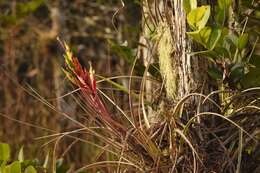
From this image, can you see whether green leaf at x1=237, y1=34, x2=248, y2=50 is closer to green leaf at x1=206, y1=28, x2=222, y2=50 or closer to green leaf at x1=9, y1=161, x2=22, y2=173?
green leaf at x1=206, y1=28, x2=222, y2=50

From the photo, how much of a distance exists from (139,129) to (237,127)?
0.22 meters

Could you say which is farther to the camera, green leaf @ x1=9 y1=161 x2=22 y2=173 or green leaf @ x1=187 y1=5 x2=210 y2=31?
green leaf @ x1=9 y1=161 x2=22 y2=173

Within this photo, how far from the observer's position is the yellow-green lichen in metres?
1.47

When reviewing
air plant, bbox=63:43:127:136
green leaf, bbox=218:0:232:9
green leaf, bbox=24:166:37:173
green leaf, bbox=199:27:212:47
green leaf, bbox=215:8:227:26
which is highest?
green leaf, bbox=218:0:232:9

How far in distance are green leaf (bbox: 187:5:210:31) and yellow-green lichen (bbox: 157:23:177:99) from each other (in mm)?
140

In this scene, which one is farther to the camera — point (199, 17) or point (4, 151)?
point (4, 151)

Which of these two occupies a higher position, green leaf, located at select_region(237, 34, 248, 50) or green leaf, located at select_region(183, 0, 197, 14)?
green leaf, located at select_region(183, 0, 197, 14)

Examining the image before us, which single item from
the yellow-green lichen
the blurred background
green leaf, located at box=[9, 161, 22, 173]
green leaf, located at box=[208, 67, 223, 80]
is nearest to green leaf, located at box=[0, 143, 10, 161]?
green leaf, located at box=[9, 161, 22, 173]

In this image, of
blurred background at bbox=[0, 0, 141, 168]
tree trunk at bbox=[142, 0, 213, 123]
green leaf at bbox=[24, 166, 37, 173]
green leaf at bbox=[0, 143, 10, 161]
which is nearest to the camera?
tree trunk at bbox=[142, 0, 213, 123]

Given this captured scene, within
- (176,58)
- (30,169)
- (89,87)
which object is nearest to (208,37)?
(176,58)

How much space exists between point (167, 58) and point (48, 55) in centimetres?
427

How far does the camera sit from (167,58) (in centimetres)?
149

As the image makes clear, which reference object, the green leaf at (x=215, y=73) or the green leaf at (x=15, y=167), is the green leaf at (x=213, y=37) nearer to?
the green leaf at (x=215, y=73)

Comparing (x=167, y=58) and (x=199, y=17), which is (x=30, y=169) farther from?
(x=199, y=17)
